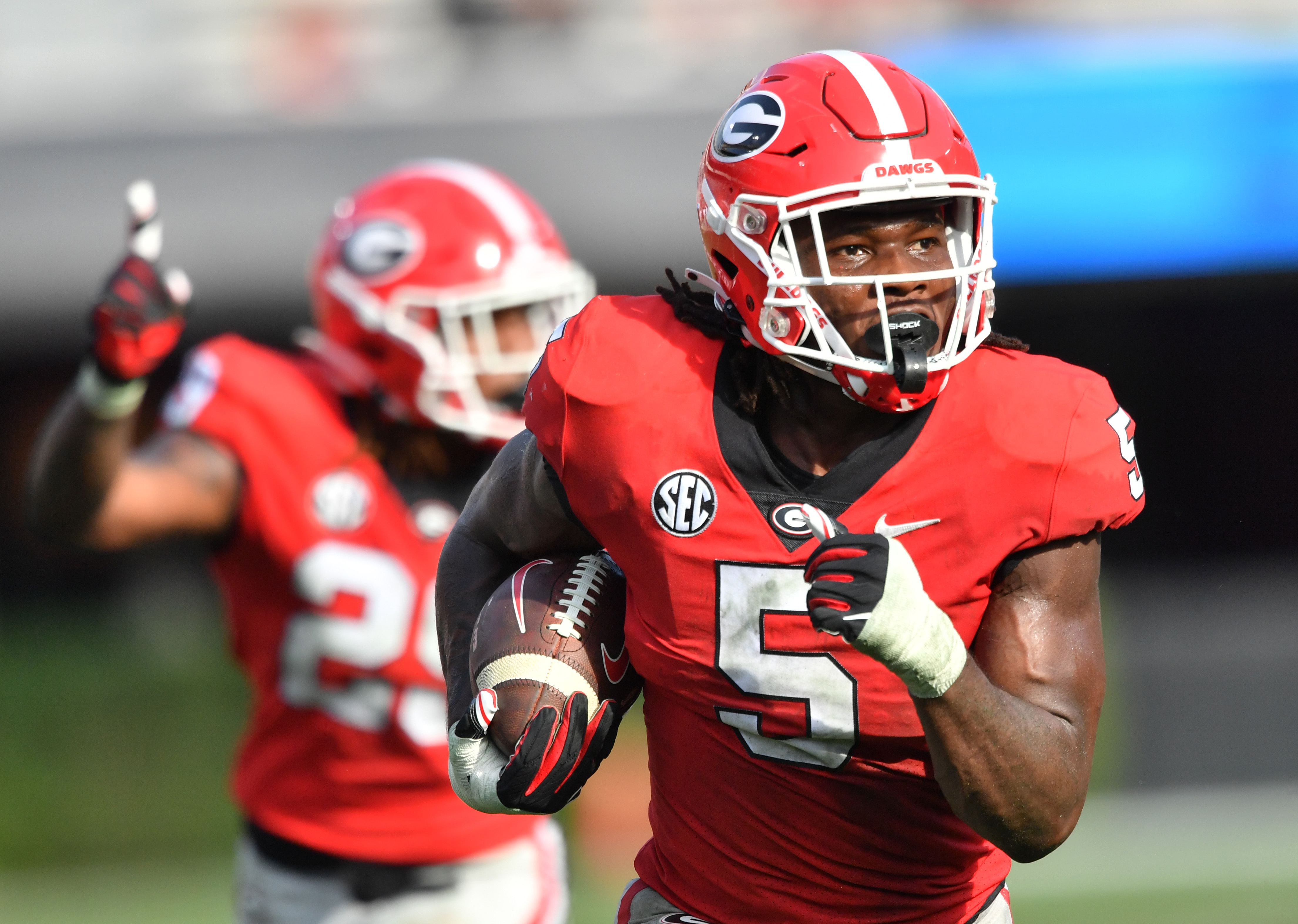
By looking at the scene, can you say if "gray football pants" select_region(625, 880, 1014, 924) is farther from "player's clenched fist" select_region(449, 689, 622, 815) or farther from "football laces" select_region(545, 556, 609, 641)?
"football laces" select_region(545, 556, 609, 641)

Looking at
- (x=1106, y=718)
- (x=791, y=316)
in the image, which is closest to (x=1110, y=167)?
(x=1106, y=718)

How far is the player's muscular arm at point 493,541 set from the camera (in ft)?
7.36

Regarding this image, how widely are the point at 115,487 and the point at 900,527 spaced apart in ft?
6.50

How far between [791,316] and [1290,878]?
4312 mm

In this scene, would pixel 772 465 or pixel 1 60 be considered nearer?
pixel 772 465

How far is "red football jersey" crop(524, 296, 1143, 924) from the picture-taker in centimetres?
194

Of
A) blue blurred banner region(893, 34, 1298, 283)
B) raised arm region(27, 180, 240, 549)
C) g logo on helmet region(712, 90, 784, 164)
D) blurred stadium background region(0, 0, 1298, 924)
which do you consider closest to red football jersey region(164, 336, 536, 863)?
raised arm region(27, 180, 240, 549)

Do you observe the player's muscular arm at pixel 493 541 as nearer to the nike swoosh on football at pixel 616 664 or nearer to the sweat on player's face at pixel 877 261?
the nike swoosh on football at pixel 616 664

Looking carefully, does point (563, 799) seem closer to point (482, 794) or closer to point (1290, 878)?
point (482, 794)

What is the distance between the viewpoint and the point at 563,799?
7.00 feet

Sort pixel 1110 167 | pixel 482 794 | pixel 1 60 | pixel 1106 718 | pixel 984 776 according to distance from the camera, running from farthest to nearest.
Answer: pixel 1 60 → pixel 1110 167 → pixel 1106 718 → pixel 482 794 → pixel 984 776

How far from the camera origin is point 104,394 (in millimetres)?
3217

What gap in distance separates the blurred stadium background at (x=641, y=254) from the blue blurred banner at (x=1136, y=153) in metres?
0.02

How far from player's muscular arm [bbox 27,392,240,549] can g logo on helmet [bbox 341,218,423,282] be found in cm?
64
